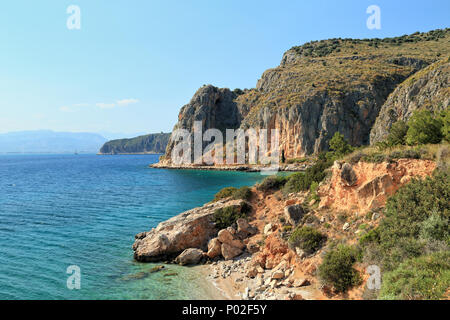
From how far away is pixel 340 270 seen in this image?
11.7 meters

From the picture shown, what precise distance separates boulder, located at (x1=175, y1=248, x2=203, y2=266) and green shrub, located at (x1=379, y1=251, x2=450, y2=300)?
10.4m

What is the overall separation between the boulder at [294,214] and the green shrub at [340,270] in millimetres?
4809

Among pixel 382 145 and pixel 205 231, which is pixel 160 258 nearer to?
pixel 205 231

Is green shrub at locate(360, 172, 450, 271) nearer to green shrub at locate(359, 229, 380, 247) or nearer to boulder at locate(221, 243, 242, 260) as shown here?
green shrub at locate(359, 229, 380, 247)

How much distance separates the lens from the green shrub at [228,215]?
20.3m

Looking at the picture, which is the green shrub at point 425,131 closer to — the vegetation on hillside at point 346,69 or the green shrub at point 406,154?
the green shrub at point 406,154

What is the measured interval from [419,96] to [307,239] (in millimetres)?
51429

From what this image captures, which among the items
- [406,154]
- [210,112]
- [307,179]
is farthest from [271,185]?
[210,112]

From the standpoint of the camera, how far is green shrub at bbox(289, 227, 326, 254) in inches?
567

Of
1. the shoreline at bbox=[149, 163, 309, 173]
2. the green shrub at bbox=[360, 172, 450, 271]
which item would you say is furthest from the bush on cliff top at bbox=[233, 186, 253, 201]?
the shoreline at bbox=[149, 163, 309, 173]

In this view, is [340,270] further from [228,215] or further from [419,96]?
[419,96]
